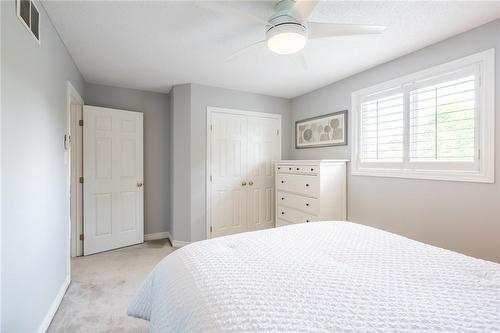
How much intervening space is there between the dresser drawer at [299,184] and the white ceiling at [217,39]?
1.32 meters

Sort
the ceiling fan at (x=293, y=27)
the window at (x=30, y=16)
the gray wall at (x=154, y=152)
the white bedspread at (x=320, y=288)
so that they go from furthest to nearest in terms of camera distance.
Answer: the gray wall at (x=154, y=152), the ceiling fan at (x=293, y=27), the window at (x=30, y=16), the white bedspread at (x=320, y=288)

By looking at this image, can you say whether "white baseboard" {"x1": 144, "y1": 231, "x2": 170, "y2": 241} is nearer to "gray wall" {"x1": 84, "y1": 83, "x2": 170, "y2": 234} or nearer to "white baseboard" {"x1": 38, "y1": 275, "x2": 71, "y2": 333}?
"gray wall" {"x1": 84, "y1": 83, "x2": 170, "y2": 234}

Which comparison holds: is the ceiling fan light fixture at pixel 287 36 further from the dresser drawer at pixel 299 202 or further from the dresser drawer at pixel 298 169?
the dresser drawer at pixel 299 202

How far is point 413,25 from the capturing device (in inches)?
75.7

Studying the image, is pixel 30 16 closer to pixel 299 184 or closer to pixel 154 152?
pixel 154 152

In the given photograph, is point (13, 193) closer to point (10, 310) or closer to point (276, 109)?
point (10, 310)

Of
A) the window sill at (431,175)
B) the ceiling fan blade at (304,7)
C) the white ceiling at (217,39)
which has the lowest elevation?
the window sill at (431,175)

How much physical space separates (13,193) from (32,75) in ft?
2.52

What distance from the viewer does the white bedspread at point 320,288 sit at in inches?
28.3

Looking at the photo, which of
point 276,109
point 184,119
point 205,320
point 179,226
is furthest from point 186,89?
point 205,320

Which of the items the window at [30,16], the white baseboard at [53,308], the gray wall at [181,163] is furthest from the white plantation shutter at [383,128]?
the white baseboard at [53,308]

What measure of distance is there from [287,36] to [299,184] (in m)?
1.99

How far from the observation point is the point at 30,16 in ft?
4.81

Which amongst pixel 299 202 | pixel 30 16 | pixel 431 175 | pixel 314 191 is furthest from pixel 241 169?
pixel 30 16
